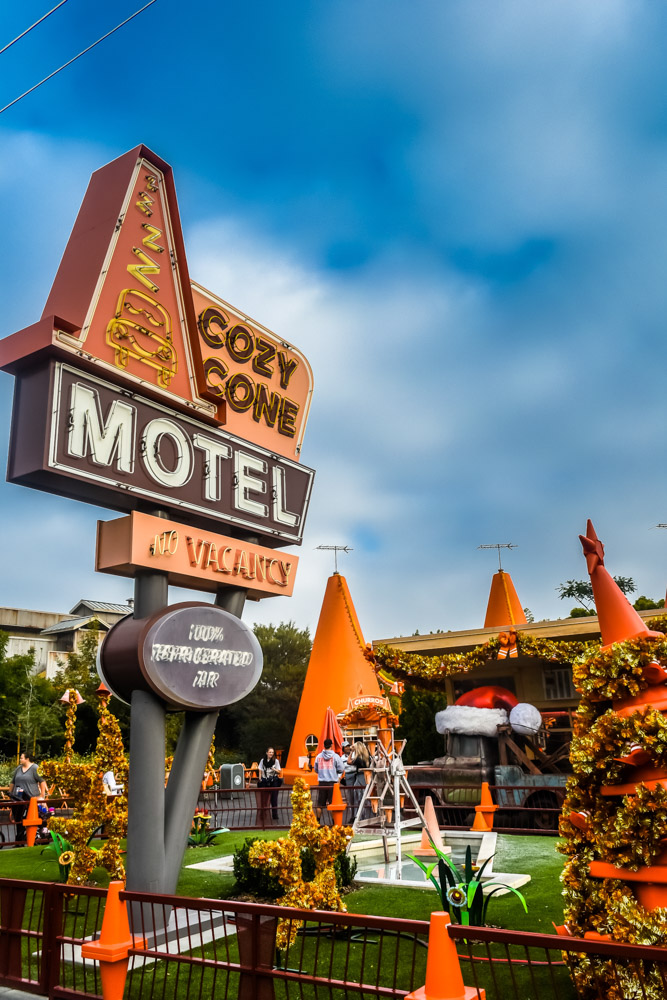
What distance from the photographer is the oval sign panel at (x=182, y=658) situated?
7398 mm

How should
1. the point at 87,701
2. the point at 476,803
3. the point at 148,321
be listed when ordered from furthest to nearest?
the point at 87,701, the point at 476,803, the point at 148,321

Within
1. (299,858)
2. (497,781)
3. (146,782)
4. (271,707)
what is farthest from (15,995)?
(271,707)

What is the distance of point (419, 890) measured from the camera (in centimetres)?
881

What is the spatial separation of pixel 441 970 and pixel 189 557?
5322 mm

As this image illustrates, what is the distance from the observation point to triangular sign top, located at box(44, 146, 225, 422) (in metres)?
7.67

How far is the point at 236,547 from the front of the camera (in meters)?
8.82

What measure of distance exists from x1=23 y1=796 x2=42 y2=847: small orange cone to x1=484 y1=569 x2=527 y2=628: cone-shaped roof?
1970 cm

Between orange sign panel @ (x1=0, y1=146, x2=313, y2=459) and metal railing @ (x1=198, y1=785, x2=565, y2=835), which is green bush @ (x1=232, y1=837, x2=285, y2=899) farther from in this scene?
orange sign panel @ (x1=0, y1=146, x2=313, y2=459)

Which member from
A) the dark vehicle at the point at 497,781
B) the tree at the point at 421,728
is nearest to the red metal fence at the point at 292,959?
the dark vehicle at the point at 497,781

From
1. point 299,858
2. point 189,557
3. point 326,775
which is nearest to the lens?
point 299,858

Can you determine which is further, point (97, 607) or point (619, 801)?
point (97, 607)

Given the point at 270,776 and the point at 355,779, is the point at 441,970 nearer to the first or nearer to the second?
the point at 270,776

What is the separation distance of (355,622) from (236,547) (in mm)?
22284

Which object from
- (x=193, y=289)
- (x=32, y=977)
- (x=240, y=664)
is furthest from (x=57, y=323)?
(x=32, y=977)
